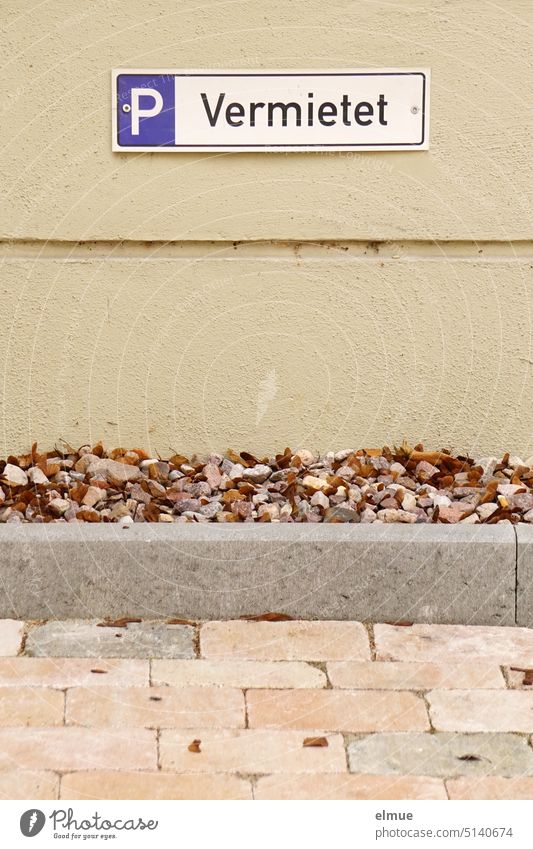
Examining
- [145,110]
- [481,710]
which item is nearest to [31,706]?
[481,710]

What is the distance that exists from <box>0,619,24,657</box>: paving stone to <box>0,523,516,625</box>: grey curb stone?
0.04 meters

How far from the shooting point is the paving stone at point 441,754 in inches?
119

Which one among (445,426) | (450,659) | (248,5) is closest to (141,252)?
(248,5)

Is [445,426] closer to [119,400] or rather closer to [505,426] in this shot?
[505,426]

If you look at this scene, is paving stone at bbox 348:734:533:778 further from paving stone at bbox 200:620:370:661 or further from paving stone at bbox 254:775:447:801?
paving stone at bbox 200:620:370:661

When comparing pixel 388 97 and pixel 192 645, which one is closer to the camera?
pixel 192 645

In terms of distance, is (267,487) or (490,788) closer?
(490,788)

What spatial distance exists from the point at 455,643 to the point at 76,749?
1.24 m

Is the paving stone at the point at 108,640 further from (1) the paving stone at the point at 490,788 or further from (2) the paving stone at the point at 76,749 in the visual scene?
(1) the paving stone at the point at 490,788

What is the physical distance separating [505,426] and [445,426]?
0.23m

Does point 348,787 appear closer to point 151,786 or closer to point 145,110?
point 151,786

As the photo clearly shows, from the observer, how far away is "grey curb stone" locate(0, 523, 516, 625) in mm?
3801

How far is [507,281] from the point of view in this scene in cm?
467

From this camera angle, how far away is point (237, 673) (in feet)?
11.5
